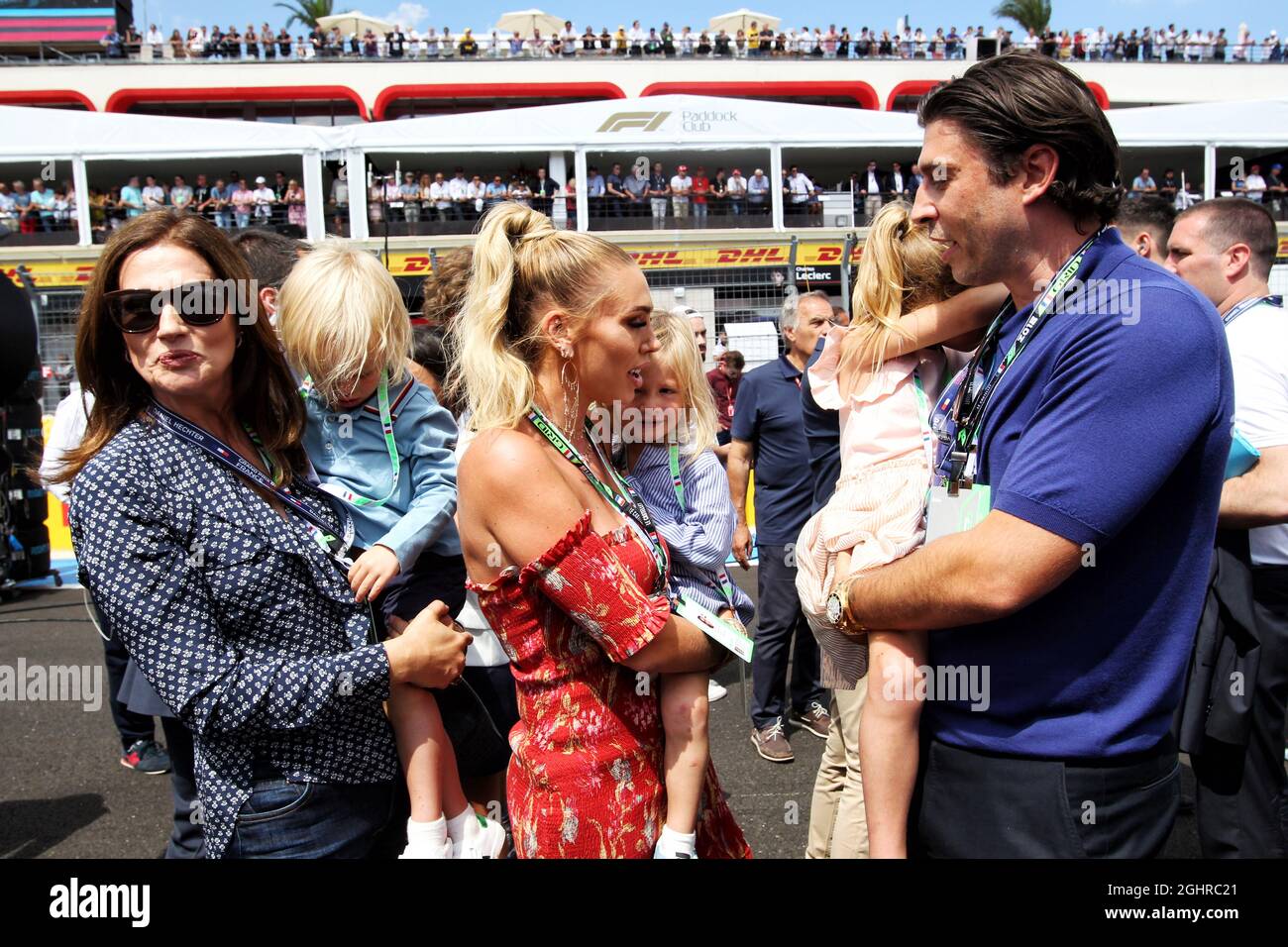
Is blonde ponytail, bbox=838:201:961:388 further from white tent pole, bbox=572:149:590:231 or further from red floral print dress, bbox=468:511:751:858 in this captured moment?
white tent pole, bbox=572:149:590:231

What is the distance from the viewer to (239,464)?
73.5 inches

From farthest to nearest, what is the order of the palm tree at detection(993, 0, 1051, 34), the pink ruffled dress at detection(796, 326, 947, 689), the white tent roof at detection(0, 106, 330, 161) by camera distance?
the palm tree at detection(993, 0, 1051, 34)
the white tent roof at detection(0, 106, 330, 161)
the pink ruffled dress at detection(796, 326, 947, 689)

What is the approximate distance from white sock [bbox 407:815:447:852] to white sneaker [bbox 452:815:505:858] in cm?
12

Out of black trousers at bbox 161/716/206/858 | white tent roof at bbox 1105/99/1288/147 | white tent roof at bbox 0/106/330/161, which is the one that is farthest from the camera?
white tent roof at bbox 1105/99/1288/147

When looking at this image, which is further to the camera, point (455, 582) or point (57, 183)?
point (57, 183)

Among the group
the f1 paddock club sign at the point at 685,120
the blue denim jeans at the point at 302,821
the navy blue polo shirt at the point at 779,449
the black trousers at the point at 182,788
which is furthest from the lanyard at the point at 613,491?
the f1 paddock club sign at the point at 685,120

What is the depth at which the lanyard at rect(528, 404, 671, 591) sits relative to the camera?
1.90 metres

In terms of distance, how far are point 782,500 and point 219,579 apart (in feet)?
12.2

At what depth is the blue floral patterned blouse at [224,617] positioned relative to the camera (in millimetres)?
1672

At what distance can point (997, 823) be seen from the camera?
1.62 meters

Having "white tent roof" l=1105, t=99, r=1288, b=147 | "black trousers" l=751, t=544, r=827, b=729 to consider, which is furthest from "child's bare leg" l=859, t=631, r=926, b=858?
"white tent roof" l=1105, t=99, r=1288, b=147

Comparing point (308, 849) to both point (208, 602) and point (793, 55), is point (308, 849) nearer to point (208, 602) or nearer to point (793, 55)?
point (208, 602)
